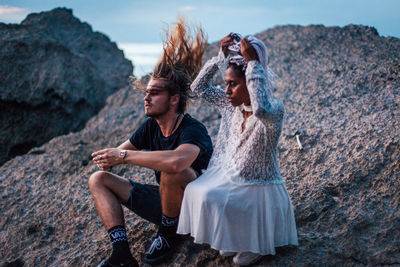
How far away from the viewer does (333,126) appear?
3.62m

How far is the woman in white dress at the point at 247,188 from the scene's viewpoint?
2176mm

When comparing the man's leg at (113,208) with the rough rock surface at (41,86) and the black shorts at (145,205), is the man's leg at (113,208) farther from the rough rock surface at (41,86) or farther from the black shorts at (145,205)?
the rough rock surface at (41,86)

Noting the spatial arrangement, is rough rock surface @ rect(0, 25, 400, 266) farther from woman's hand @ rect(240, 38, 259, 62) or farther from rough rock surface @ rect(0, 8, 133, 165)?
woman's hand @ rect(240, 38, 259, 62)

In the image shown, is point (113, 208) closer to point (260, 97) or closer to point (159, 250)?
point (159, 250)

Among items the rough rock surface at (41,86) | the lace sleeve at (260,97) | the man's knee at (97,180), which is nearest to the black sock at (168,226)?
the man's knee at (97,180)

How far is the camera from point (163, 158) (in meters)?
2.46

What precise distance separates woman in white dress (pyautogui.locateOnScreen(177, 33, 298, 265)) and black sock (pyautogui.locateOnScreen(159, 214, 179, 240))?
0.82 ft

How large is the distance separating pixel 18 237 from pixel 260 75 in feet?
8.37

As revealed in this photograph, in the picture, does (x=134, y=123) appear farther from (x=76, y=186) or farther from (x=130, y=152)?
(x=130, y=152)

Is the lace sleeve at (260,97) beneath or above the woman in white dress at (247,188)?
above

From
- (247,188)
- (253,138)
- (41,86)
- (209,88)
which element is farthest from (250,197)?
(41,86)

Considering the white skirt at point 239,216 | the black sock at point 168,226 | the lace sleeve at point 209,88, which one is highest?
the lace sleeve at point 209,88

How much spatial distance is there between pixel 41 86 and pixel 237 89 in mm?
3976

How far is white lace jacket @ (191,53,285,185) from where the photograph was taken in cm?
211
